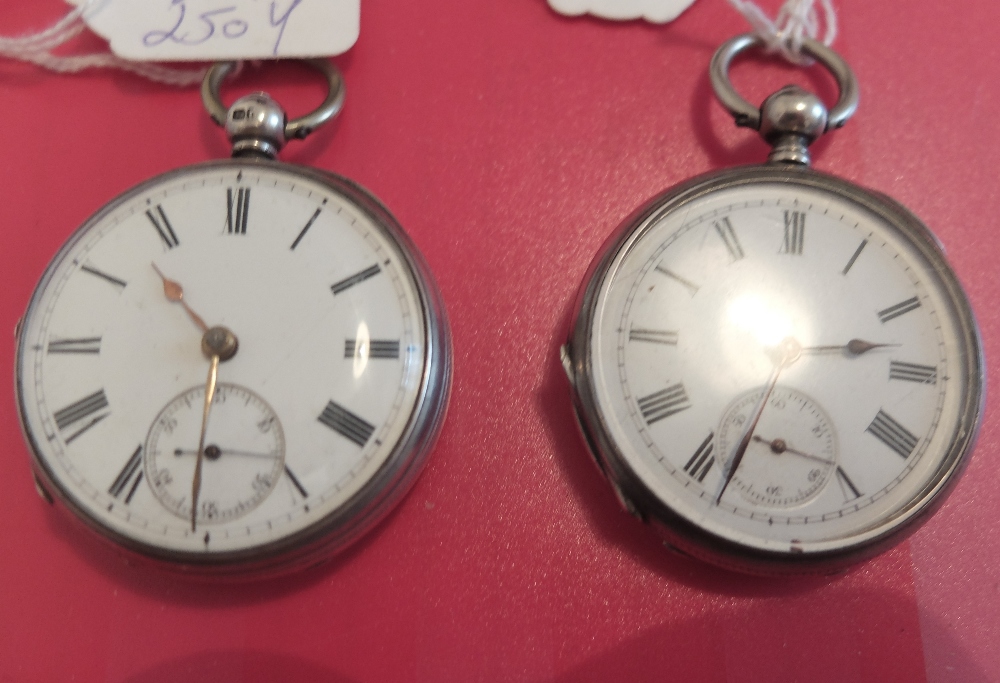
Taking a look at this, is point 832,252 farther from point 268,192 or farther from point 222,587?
point 222,587

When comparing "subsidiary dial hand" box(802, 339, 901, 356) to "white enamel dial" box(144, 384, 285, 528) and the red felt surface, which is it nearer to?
the red felt surface

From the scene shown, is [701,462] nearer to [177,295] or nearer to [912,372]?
[912,372]

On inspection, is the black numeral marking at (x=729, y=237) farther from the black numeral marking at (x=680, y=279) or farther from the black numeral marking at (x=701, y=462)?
the black numeral marking at (x=701, y=462)

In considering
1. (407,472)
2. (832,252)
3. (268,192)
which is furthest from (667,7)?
(407,472)

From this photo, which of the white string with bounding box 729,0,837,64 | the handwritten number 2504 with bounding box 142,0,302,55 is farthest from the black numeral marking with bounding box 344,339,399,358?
the white string with bounding box 729,0,837,64

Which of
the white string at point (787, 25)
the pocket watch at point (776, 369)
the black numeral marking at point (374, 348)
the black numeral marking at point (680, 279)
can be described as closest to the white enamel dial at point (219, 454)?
the black numeral marking at point (374, 348)

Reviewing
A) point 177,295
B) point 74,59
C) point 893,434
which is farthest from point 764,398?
point 74,59

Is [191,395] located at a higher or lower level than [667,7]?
lower
